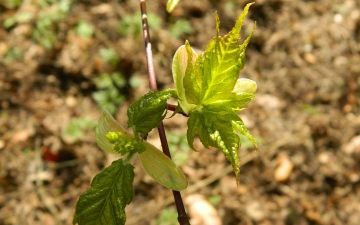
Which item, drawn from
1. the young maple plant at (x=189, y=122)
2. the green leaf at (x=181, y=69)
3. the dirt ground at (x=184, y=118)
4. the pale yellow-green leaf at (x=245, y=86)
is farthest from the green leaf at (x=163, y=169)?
the dirt ground at (x=184, y=118)

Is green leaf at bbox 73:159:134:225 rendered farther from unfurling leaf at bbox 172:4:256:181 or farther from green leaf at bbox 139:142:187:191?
unfurling leaf at bbox 172:4:256:181

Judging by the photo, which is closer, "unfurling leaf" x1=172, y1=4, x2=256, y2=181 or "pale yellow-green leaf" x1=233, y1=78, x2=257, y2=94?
"unfurling leaf" x1=172, y1=4, x2=256, y2=181

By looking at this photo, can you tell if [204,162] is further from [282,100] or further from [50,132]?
[50,132]

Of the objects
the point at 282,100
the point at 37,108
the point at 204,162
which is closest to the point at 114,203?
the point at 204,162

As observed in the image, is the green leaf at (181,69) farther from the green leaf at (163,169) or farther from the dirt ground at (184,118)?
the dirt ground at (184,118)

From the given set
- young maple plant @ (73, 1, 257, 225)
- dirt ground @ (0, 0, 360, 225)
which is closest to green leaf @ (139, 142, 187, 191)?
young maple plant @ (73, 1, 257, 225)

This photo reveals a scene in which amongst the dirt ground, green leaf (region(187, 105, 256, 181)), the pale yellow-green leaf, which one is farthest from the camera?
the dirt ground

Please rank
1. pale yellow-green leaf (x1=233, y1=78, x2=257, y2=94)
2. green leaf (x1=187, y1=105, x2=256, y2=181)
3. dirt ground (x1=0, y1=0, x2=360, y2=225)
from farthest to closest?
dirt ground (x1=0, y1=0, x2=360, y2=225), pale yellow-green leaf (x1=233, y1=78, x2=257, y2=94), green leaf (x1=187, y1=105, x2=256, y2=181)
